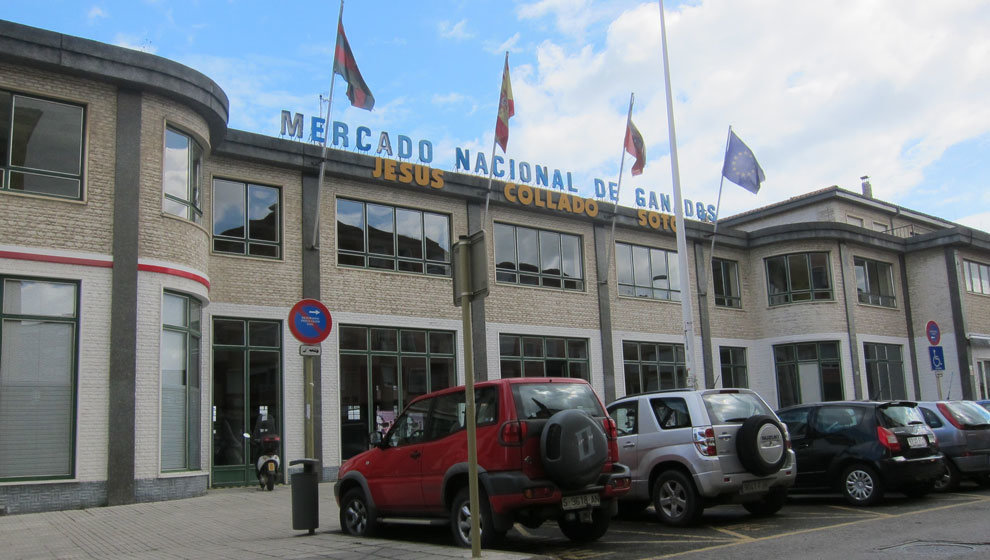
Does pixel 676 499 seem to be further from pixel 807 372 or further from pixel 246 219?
pixel 807 372

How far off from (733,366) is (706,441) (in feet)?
61.8

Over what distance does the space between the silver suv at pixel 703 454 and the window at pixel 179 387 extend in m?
7.83

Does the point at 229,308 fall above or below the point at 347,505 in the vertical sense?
above

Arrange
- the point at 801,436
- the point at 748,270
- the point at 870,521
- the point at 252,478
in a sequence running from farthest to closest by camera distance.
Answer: the point at 748,270 < the point at 252,478 < the point at 801,436 < the point at 870,521

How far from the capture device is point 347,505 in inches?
430

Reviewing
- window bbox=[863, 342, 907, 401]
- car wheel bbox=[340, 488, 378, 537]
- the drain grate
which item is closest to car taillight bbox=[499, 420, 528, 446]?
car wheel bbox=[340, 488, 378, 537]

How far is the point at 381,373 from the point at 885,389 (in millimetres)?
20337

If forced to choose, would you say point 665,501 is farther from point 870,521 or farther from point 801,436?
point 801,436

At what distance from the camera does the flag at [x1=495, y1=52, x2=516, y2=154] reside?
70.2 ft

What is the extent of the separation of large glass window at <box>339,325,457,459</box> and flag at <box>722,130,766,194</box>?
966 centimetres

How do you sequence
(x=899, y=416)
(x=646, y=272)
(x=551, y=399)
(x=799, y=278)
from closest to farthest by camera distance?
(x=551, y=399), (x=899, y=416), (x=646, y=272), (x=799, y=278)

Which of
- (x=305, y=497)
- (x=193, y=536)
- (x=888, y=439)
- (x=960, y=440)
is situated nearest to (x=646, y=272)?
(x=960, y=440)

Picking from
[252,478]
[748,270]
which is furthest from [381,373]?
[748,270]

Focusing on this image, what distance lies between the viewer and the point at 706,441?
10.7 meters
